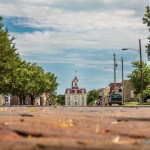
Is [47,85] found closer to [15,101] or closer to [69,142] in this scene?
[15,101]

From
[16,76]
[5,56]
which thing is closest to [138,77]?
[16,76]

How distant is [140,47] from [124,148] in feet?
205

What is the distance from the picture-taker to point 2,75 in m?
53.5

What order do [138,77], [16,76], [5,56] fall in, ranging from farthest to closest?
[138,77], [16,76], [5,56]

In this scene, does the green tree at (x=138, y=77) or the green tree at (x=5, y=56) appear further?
the green tree at (x=138, y=77)

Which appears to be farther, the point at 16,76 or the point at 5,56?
the point at 16,76

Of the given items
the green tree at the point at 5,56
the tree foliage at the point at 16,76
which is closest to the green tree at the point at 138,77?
the tree foliage at the point at 16,76

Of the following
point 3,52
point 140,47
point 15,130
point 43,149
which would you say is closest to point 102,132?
point 15,130

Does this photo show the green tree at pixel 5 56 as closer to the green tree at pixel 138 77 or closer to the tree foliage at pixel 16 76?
the tree foliage at pixel 16 76

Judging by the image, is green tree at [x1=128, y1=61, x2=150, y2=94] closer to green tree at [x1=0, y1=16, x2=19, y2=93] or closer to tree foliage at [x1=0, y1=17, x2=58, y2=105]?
tree foliage at [x1=0, y1=17, x2=58, y2=105]

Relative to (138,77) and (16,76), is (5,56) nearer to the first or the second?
(16,76)

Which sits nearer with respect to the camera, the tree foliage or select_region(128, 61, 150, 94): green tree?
the tree foliage

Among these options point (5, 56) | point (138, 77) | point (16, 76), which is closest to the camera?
point (5, 56)

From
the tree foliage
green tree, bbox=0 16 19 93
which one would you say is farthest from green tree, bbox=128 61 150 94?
green tree, bbox=0 16 19 93
